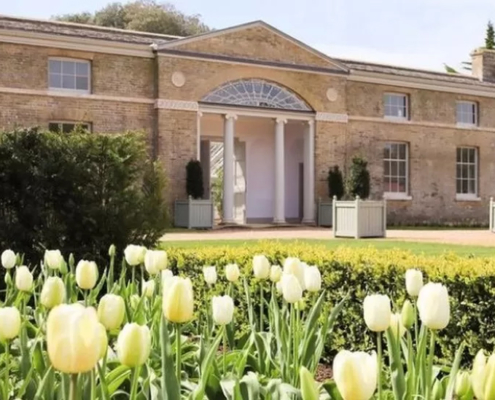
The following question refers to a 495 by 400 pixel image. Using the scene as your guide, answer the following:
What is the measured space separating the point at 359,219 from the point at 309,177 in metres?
6.49

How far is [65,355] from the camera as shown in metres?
1.25

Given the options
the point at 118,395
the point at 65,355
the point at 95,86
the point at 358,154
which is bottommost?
the point at 118,395

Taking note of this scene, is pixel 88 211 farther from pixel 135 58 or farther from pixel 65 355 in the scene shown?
pixel 135 58

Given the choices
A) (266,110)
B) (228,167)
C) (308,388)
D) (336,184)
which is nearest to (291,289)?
(308,388)

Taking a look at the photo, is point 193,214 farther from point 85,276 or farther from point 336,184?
point 85,276

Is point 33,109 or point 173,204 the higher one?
point 33,109

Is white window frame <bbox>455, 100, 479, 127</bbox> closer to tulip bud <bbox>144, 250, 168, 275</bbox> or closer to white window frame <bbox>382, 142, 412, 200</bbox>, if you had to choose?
white window frame <bbox>382, 142, 412, 200</bbox>

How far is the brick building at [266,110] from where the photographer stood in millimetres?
21109

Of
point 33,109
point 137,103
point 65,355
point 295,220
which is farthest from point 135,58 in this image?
point 65,355

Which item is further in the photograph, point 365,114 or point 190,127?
point 365,114

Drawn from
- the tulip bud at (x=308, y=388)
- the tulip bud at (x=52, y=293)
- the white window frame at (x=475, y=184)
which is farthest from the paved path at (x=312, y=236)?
the tulip bud at (x=308, y=388)

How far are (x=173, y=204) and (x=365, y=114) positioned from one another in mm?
8808

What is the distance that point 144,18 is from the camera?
44.5 meters

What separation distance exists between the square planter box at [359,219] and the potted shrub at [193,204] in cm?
468
